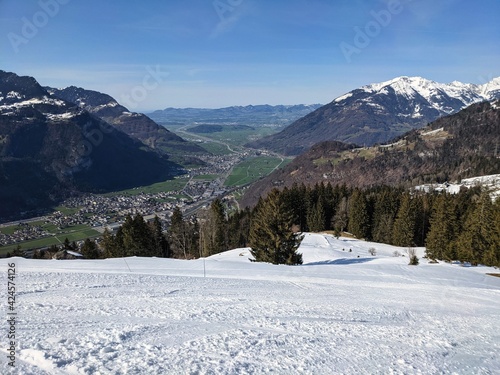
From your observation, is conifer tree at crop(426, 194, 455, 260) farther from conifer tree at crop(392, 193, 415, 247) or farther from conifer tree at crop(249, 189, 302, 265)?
conifer tree at crop(249, 189, 302, 265)

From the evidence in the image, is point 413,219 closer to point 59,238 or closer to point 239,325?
point 239,325

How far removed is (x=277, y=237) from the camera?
101 feet

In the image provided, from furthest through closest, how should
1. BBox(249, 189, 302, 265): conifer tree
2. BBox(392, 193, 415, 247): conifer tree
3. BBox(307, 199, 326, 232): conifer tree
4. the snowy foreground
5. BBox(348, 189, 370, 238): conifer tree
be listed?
BBox(307, 199, 326, 232): conifer tree < BBox(348, 189, 370, 238): conifer tree < BBox(392, 193, 415, 247): conifer tree < BBox(249, 189, 302, 265): conifer tree < the snowy foreground

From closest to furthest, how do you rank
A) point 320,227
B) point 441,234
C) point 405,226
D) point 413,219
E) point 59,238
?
point 441,234 < point 405,226 < point 413,219 < point 320,227 < point 59,238

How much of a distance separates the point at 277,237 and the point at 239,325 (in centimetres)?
2050

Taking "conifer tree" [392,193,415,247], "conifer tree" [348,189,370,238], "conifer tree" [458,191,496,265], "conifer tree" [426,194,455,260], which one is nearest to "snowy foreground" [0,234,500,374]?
"conifer tree" [458,191,496,265]

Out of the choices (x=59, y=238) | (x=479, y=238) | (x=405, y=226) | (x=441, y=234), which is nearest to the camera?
(x=479, y=238)

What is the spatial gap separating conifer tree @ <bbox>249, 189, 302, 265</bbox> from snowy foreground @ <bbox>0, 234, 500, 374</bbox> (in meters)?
11.2

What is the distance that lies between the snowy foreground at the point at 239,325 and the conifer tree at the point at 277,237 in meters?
11.2

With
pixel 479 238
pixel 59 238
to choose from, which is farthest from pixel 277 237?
pixel 59 238

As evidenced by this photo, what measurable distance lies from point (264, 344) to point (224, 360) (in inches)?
59.8

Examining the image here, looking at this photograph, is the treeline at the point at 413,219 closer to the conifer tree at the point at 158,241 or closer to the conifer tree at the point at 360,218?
the conifer tree at the point at 360,218

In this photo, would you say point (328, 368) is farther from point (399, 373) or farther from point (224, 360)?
point (224, 360)

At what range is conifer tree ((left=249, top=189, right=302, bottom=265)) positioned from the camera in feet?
101
